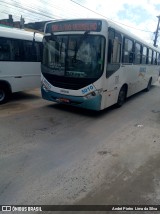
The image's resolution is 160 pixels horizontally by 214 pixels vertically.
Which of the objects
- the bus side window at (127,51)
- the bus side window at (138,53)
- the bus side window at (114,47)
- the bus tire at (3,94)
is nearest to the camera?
the bus side window at (114,47)

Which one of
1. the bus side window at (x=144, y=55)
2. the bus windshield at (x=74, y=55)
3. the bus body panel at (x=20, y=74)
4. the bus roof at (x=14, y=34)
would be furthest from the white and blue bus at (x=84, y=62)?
the bus side window at (x=144, y=55)

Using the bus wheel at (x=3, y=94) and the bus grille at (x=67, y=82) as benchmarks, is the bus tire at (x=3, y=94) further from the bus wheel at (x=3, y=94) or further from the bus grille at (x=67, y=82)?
the bus grille at (x=67, y=82)

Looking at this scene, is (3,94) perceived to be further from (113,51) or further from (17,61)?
(113,51)

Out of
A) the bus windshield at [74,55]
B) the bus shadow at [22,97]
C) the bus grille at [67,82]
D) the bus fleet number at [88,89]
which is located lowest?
the bus shadow at [22,97]

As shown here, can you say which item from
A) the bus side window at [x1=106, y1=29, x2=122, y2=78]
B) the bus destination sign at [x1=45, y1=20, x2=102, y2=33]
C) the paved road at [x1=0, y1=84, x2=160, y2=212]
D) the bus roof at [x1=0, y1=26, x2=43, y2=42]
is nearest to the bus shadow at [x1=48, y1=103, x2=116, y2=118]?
the paved road at [x1=0, y1=84, x2=160, y2=212]

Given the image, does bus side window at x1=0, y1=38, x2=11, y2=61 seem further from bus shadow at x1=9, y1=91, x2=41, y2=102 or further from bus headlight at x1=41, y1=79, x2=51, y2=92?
bus shadow at x1=9, y1=91, x2=41, y2=102

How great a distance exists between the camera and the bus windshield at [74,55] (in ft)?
20.9

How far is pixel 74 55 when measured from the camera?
6.72 meters

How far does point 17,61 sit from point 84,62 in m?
3.23

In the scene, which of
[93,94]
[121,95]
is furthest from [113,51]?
[121,95]

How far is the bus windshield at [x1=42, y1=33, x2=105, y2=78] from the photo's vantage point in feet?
20.9

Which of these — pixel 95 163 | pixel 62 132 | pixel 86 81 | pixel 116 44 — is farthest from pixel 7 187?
pixel 116 44

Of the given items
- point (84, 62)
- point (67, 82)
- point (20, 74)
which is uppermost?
point (84, 62)

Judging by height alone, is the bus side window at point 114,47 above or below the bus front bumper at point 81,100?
above
